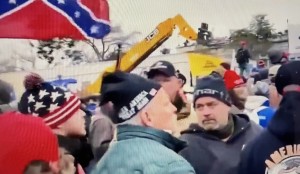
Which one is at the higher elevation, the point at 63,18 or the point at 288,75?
the point at 63,18

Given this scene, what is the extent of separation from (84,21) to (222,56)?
446 millimetres

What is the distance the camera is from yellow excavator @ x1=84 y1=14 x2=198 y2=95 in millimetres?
1873

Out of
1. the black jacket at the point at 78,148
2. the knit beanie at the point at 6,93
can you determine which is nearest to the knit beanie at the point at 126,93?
the black jacket at the point at 78,148

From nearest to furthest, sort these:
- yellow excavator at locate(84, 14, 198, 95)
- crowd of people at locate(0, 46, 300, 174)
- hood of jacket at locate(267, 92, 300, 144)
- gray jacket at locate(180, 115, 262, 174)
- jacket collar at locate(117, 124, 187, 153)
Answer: crowd of people at locate(0, 46, 300, 174)
jacket collar at locate(117, 124, 187, 153)
hood of jacket at locate(267, 92, 300, 144)
gray jacket at locate(180, 115, 262, 174)
yellow excavator at locate(84, 14, 198, 95)

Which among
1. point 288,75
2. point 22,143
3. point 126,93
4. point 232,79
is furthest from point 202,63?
point 22,143

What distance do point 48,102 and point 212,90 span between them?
501 mm

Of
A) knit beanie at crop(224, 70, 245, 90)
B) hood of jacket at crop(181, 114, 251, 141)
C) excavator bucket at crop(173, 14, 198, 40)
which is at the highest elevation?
excavator bucket at crop(173, 14, 198, 40)

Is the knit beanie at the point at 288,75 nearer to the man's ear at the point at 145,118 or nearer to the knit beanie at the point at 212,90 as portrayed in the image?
the knit beanie at the point at 212,90

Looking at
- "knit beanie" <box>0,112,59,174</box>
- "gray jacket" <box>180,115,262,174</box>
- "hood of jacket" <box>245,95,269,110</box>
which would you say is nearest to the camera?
"knit beanie" <box>0,112,59,174</box>

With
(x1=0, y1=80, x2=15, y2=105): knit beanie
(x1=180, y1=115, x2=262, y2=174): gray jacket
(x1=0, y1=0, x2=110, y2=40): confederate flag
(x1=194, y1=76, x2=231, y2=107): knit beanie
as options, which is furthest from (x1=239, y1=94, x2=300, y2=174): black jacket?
(x1=0, y1=80, x2=15, y2=105): knit beanie

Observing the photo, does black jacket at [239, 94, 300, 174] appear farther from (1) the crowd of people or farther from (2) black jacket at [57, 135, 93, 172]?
(2) black jacket at [57, 135, 93, 172]

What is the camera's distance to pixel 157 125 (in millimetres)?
1364

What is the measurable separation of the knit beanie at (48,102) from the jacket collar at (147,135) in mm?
285

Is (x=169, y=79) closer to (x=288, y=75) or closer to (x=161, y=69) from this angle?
(x=161, y=69)
